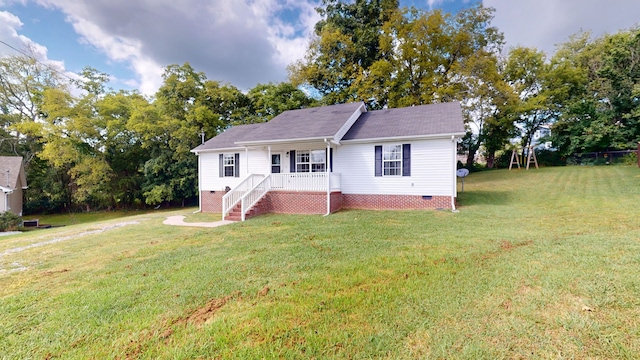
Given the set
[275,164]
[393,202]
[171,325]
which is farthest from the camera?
[275,164]

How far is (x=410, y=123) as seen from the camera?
11.9 metres

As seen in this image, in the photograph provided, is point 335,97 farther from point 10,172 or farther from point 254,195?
point 10,172

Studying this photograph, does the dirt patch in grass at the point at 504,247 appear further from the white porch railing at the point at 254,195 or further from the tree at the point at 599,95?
the tree at the point at 599,95

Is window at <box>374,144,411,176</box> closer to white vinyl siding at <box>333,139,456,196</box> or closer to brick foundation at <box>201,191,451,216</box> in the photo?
white vinyl siding at <box>333,139,456,196</box>

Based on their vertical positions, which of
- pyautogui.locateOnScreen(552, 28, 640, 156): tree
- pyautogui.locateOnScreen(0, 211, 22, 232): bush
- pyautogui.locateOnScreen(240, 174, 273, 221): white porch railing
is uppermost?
pyautogui.locateOnScreen(552, 28, 640, 156): tree

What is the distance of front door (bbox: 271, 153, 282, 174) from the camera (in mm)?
13375

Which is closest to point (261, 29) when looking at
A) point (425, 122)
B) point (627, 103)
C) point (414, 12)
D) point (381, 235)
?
point (425, 122)

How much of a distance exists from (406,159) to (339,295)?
8.58 m

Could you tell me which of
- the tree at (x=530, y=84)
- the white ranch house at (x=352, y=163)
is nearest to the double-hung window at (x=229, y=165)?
the white ranch house at (x=352, y=163)

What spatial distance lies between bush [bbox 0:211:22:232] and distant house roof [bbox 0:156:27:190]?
2.55 meters

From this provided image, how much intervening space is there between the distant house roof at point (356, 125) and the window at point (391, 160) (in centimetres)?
55

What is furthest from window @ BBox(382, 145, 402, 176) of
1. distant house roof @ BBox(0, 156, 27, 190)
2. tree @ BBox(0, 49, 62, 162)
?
tree @ BBox(0, 49, 62, 162)

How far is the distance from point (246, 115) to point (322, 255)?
20.8 meters

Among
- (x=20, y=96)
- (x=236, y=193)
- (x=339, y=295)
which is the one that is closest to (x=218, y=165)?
(x=236, y=193)
